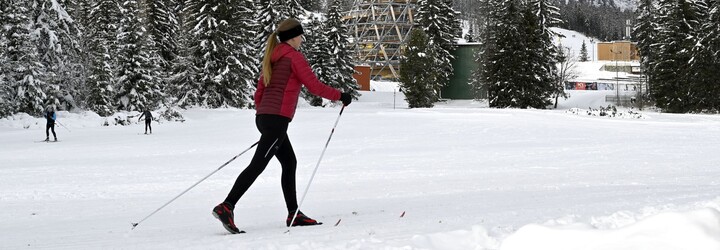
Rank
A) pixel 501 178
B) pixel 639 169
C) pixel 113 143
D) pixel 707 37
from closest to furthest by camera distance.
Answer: pixel 501 178 → pixel 639 169 → pixel 113 143 → pixel 707 37

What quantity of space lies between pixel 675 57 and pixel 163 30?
40140 millimetres

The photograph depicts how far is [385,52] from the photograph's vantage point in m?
90.2

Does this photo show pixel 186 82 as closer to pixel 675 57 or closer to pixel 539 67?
pixel 539 67

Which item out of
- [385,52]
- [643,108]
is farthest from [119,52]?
[385,52]

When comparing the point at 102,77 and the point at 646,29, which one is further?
the point at 646,29

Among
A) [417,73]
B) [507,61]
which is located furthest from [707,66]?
[417,73]

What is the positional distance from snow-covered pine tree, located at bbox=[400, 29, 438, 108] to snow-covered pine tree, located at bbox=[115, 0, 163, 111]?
70.3ft

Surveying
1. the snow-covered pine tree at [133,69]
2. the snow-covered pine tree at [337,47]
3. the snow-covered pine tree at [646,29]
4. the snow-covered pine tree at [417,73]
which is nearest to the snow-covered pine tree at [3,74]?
the snow-covered pine tree at [133,69]

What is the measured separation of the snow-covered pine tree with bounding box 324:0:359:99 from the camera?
188 ft

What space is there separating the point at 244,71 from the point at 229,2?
5.27 metres

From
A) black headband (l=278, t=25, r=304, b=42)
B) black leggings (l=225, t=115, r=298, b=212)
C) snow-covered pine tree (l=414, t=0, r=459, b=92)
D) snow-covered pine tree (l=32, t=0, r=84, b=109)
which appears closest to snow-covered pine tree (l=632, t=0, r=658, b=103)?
snow-covered pine tree (l=414, t=0, r=459, b=92)

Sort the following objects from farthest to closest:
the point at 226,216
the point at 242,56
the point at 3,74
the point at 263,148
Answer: the point at 242,56 → the point at 3,74 → the point at 263,148 → the point at 226,216

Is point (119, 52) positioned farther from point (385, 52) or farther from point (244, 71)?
point (385, 52)

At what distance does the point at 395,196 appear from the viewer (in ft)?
23.9
